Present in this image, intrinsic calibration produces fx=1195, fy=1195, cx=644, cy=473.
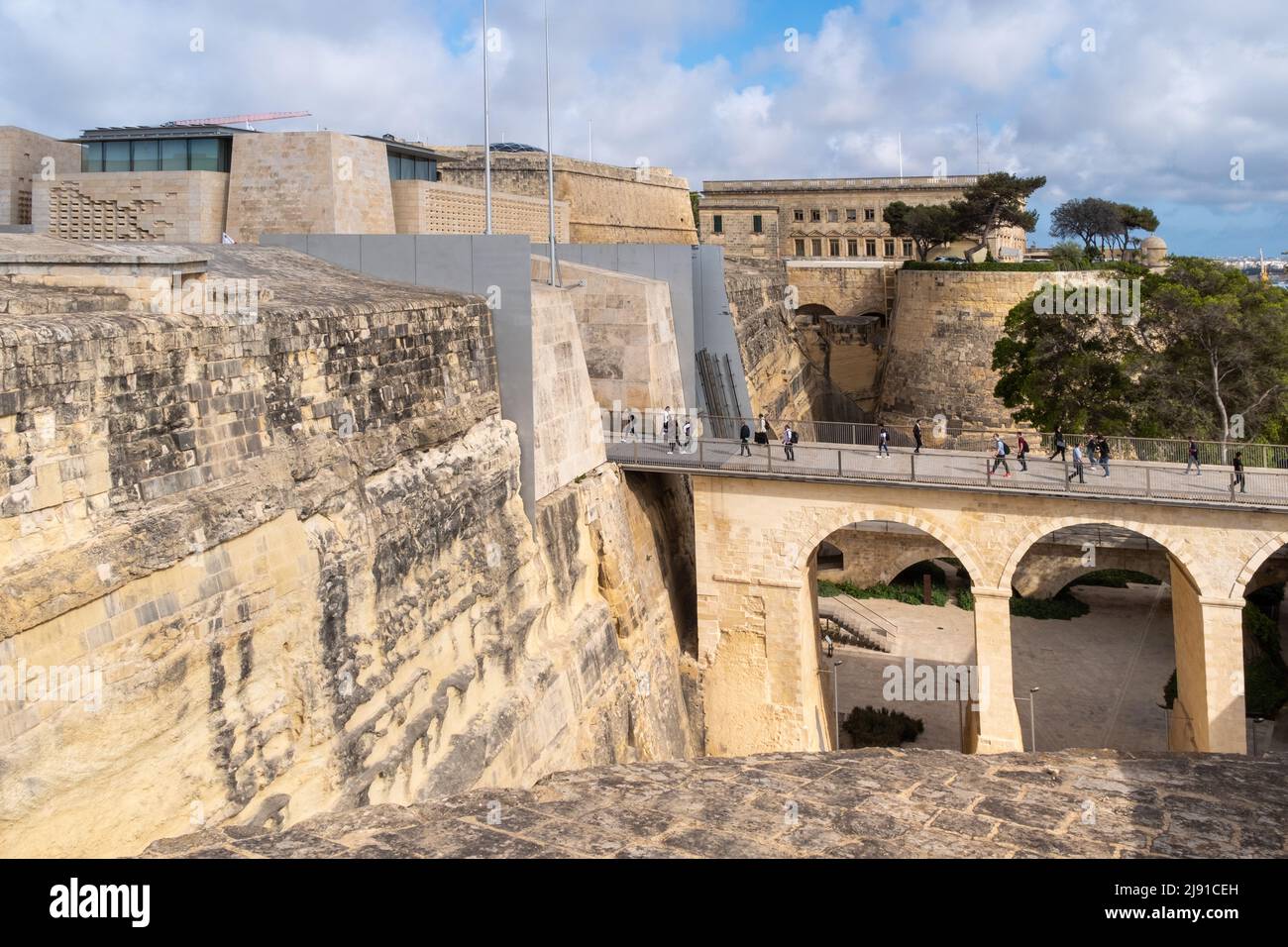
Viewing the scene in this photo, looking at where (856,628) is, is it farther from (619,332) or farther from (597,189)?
(597,189)

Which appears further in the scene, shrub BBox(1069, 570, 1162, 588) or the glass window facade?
shrub BBox(1069, 570, 1162, 588)

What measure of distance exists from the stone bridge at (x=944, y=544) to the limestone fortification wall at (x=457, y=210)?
20.3 feet

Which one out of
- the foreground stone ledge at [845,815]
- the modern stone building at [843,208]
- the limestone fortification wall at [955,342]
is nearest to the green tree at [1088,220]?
the modern stone building at [843,208]

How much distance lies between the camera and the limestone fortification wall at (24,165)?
21.4 metres

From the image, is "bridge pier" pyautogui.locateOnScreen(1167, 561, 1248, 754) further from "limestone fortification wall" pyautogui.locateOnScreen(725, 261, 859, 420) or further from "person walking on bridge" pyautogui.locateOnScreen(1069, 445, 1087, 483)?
"limestone fortification wall" pyautogui.locateOnScreen(725, 261, 859, 420)

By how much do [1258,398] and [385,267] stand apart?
63.2ft

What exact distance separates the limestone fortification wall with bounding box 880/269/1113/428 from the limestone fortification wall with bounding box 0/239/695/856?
25.9 m

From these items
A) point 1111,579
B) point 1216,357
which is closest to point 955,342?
point 1111,579

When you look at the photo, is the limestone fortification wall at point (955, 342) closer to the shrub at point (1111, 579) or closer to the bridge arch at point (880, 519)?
the shrub at point (1111, 579)

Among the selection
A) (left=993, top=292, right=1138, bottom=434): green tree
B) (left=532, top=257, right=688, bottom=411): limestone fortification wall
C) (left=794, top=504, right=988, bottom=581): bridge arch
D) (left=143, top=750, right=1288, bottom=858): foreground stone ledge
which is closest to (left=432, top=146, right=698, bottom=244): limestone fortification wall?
(left=532, top=257, right=688, bottom=411): limestone fortification wall

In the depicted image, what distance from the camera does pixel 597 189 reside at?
35625 millimetres

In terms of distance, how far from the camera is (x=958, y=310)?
4106 cm

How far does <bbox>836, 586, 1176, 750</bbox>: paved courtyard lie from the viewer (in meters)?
25.3
